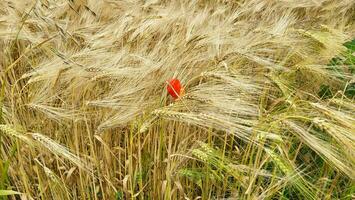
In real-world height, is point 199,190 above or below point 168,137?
below

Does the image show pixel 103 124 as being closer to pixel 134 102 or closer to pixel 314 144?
pixel 134 102

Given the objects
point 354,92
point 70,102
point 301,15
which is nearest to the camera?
point 70,102

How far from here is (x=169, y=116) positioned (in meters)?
1.42

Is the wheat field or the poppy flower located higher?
the poppy flower

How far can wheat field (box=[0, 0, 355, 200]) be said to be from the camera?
144cm

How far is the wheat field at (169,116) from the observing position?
144 centimetres

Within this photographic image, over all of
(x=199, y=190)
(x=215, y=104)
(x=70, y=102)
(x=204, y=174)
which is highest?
(x=215, y=104)

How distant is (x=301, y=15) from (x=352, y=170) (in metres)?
2.12

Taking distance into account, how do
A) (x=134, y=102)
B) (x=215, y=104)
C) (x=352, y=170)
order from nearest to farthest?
(x=352, y=170), (x=215, y=104), (x=134, y=102)

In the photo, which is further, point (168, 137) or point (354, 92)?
point (354, 92)

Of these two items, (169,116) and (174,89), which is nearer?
(169,116)

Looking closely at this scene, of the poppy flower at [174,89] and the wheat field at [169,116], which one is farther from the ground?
the poppy flower at [174,89]

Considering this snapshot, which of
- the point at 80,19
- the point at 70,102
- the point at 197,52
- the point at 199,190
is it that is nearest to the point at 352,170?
the point at 199,190

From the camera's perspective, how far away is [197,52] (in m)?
2.01
